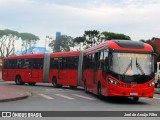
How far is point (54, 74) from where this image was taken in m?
35.0

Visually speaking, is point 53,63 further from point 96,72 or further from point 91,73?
point 96,72

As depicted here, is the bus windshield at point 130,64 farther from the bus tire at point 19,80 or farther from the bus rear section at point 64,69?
the bus tire at point 19,80

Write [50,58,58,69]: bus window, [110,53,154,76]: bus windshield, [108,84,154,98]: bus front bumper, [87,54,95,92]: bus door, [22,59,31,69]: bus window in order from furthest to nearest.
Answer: [22,59,31,69]: bus window → [50,58,58,69]: bus window → [87,54,95,92]: bus door → [110,53,154,76]: bus windshield → [108,84,154,98]: bus front bumper

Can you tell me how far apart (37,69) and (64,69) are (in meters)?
4.60

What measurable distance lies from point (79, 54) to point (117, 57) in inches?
458

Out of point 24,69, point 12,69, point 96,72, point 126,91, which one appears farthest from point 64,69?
point 126,91

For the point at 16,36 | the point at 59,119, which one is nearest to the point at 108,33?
the point at 16,36

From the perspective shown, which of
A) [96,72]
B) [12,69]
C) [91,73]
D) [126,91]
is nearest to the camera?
[126,91]

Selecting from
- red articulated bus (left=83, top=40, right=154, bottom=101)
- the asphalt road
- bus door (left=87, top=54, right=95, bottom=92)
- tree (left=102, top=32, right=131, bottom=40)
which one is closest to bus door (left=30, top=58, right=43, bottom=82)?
bus door (left=87, top=54, right=95, bottom=92)

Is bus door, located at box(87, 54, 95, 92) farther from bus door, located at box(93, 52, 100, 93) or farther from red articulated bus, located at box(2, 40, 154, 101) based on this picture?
bus door, located at box(93, 52, 100, 93)

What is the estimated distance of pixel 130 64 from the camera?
63.6 feet

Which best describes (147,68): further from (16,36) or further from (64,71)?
(16,36)

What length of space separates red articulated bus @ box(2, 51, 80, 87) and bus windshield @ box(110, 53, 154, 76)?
464 inches

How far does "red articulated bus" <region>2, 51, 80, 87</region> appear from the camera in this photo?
32.1m
